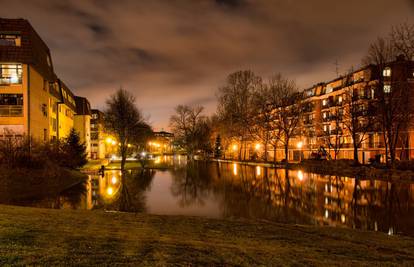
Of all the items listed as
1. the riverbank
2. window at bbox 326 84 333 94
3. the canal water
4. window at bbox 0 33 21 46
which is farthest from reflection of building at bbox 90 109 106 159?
window at bbox 326 84 333 94

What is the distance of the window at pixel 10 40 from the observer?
33344mm

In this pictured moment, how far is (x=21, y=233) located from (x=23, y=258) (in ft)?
7.79

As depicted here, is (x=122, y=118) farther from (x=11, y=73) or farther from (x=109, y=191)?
(x=109, y=191)

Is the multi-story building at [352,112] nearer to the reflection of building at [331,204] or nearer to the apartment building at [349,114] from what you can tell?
the apartment building at [349,114]

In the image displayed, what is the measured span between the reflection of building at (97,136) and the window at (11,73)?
A: 38761 mm

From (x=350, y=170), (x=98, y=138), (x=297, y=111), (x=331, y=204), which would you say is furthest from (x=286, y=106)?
(x=98, y=138)

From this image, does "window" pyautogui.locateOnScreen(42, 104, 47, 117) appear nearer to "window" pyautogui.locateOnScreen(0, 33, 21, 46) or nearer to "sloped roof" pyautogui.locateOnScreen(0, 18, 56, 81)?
"sloped roof" pyautogui.locateOnScreen(0, 18, 56, 81)

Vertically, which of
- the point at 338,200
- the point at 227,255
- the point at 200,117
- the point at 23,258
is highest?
the point at 200,117

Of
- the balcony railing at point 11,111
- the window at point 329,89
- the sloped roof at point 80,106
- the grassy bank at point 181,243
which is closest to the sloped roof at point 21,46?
the balcony railing at point 11,111

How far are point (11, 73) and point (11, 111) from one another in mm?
4364

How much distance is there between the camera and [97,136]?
86.6 metres

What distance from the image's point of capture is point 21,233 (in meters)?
7.69

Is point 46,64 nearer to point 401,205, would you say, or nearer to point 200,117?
point 401,205

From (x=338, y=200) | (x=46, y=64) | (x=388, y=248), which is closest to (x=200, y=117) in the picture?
(x=46, y=64)
